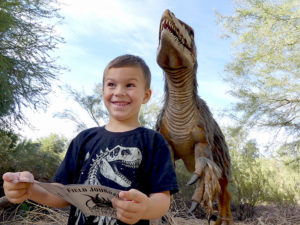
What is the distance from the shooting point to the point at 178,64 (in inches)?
90.7

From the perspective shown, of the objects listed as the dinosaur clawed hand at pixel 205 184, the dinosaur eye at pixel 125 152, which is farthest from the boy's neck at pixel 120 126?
the dinosaur clawed hand at pixel 205 184

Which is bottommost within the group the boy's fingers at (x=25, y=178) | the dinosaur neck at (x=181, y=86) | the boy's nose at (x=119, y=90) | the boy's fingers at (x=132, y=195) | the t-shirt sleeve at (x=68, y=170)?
the boy's fingers at (x=132, y=195)

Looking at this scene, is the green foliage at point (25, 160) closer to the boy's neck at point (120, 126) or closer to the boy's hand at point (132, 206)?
the boy's neck at point (120, 126)

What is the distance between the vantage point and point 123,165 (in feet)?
3.68

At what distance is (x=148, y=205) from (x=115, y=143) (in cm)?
35

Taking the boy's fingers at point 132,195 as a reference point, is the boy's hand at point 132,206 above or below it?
below

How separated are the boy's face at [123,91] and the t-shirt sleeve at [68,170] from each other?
10.3 inches

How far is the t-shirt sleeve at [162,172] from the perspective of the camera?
1.06 meters

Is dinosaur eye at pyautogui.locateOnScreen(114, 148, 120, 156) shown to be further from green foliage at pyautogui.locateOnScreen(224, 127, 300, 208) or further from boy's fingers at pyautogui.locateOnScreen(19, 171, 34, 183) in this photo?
green foliage at pyautogui.locateOnScreen(224, 127, 300, 208)

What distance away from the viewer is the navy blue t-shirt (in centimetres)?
110

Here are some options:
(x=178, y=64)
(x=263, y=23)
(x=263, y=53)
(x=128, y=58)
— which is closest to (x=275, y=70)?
(x=263, y=53)

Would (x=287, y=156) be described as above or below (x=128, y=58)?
above

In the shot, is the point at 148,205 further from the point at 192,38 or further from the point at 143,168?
the point at 192,38

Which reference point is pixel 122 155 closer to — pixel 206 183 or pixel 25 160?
pixel 206 183
